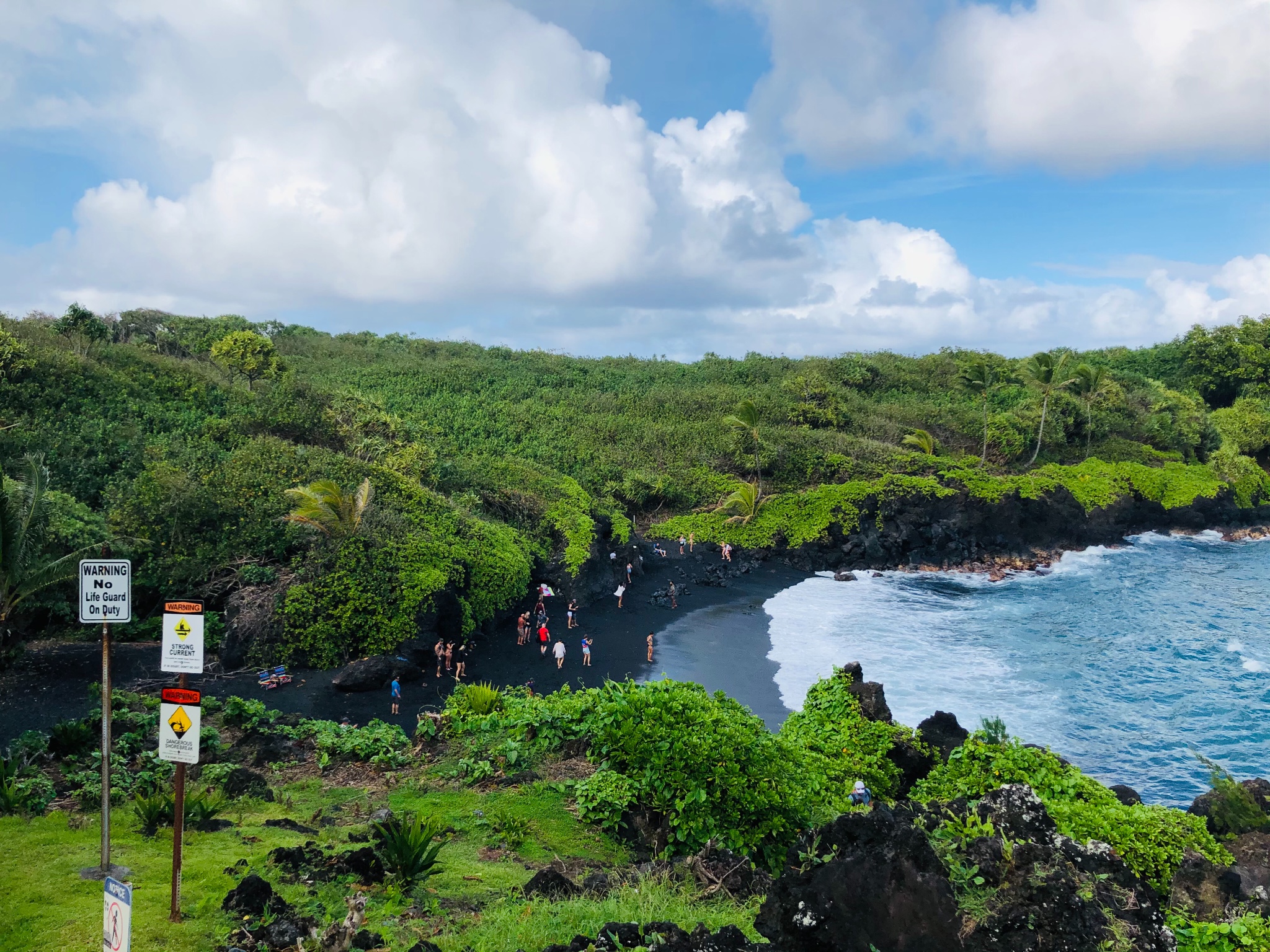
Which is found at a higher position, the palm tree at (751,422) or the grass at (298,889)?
the palm tree at (751,422)

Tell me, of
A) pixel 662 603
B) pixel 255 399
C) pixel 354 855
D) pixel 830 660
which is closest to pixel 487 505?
pixel 662 603

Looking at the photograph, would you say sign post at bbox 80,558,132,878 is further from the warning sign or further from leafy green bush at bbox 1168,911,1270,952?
leafy green bush at bbox 1168,911,1270,952

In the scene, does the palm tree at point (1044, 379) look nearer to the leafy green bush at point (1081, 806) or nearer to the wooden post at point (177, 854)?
the leafy green bush at point (1081, 806)

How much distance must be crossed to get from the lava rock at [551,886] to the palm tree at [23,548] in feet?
43.3

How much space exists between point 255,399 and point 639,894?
2963 cm

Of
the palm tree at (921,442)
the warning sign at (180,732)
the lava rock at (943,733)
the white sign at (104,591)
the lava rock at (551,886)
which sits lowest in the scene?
the lava rock at (943,733)

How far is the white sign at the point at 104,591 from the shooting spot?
6453mm

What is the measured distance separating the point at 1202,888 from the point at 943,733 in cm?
582

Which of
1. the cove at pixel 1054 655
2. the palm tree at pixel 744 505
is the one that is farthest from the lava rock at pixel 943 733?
the palm tree at pixel 744 505

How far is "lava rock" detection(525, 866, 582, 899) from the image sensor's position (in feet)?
23.2

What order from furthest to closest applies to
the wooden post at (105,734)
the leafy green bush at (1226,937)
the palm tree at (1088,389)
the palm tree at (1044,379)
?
the palm tree at (1088,389) → the palm tree at (1044,379) → the wooden post at (105,734) → the leafy green bush at (1226,937)

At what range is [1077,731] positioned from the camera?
18.8 metres

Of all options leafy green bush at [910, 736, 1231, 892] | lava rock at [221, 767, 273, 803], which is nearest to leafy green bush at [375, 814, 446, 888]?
lava rock at [221, 767, 273, 803]

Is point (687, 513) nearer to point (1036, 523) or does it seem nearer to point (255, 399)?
point (1036, 523)
